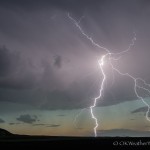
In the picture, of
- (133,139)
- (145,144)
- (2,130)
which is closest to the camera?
(145,144)

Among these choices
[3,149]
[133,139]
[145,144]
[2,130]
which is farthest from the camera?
[2,130]

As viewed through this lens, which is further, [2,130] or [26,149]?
[2,130]

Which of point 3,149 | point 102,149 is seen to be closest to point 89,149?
point 102,149

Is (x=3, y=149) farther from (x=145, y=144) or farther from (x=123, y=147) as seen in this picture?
(x=145, y=144)

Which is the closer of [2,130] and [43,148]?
[43,148]

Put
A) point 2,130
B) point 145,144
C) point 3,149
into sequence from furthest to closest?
point 2,130 → point 145,144 → point 3,149

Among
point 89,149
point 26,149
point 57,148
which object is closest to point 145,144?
point 89,149

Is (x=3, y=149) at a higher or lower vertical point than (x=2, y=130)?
lower

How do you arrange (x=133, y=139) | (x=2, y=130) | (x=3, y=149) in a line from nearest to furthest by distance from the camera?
(x=3, y=149) < (x=133, y=139) < (x=2, y=130)

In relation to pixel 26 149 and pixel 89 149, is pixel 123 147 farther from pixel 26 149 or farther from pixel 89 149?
pixel 26 149

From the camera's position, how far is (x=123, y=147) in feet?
133

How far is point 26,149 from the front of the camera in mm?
39250

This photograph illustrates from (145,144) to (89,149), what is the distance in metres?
6.50

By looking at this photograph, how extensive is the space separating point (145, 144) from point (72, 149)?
322 inches
